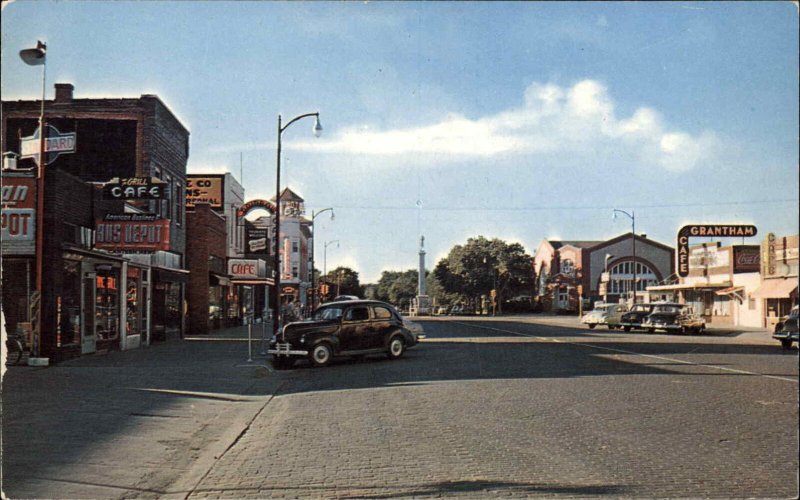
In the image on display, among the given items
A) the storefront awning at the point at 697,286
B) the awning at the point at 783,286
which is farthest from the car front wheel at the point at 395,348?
the storefront awning at the point at 697,286

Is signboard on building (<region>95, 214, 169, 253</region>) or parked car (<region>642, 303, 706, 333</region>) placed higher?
signboard on building (<region>95, 214, 169, 253</region>)

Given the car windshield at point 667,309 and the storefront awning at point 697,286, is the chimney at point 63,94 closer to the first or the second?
the car windshield at point 667,309

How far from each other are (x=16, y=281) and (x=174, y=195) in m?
13.3

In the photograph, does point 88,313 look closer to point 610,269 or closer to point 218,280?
point 218,280

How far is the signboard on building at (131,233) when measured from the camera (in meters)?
21.2

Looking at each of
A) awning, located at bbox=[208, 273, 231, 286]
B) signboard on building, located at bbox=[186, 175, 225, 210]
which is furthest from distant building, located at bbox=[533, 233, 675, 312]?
awning, located at bbox=[208, 273, 231, 286]

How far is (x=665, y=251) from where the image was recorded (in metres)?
94.2

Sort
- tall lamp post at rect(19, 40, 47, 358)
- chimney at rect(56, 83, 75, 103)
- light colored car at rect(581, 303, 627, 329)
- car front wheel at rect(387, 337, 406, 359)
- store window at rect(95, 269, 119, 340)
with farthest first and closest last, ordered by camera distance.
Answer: light colored car at rect(581, 303, 627, 329)
chimney at rect(56, 83, 75, 103)
store window at rect(95, 269, 119, 340)
car front wheel at rect(387, 337, 406, 359)
tall lamp post at rect(19, 40, 47, 358)

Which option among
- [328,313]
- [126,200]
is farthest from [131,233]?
[328,313]

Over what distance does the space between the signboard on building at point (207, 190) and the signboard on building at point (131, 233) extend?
2410 centimetres

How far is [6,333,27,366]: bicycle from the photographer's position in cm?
1702

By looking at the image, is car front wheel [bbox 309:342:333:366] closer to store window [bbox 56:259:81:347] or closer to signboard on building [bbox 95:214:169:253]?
signboard on building [bbox 95:214:169:253]

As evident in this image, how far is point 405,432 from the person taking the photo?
9359mm

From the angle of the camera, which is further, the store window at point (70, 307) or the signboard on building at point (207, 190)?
the signboard on building at point (207, 190)
